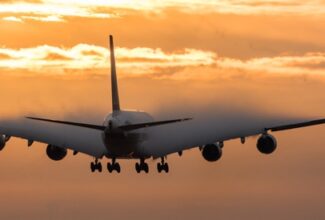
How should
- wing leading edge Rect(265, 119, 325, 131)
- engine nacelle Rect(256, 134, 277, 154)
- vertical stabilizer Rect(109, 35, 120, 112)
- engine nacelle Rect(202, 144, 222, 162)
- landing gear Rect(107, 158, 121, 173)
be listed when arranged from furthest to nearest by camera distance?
vertical stabilizer Rect(109, 35, 120, 112), engine nacelle Rect(202, 144, 222, 162), landing gear Rect(107, 158, 121, 173), engine nacelle Rect(256, 134, 277, 154), wing leading edge Rect(265, 119, 325, 131)

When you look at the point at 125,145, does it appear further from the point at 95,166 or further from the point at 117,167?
the point at 95,166

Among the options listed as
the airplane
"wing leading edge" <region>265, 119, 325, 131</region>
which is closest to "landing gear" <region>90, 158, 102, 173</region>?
the airplane

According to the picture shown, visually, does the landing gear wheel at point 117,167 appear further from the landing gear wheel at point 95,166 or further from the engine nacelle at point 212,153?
the engine nacelle at point 212,153

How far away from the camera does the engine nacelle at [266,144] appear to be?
158 meters

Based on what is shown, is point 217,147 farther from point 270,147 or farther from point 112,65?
point 112,65

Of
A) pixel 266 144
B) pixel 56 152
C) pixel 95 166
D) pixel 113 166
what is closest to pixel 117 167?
pixel 113 166

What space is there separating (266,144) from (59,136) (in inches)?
780

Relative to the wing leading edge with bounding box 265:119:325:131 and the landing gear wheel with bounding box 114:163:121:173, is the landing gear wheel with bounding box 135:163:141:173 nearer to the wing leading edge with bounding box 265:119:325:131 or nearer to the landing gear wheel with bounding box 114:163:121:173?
the landing gear wheel with bounding box 114:163:121:173

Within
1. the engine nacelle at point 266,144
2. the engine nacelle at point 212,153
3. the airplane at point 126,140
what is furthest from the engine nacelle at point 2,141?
the engine nacelle at point 266,144

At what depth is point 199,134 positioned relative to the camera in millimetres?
164125

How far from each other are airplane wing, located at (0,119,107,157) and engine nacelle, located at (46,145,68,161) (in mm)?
1278

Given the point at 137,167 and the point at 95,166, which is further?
the point at 137,167

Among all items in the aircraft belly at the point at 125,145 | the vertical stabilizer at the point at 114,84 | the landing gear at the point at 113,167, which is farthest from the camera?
the vertical stabilizer at the point at 114,84

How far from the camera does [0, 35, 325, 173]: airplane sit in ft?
520
